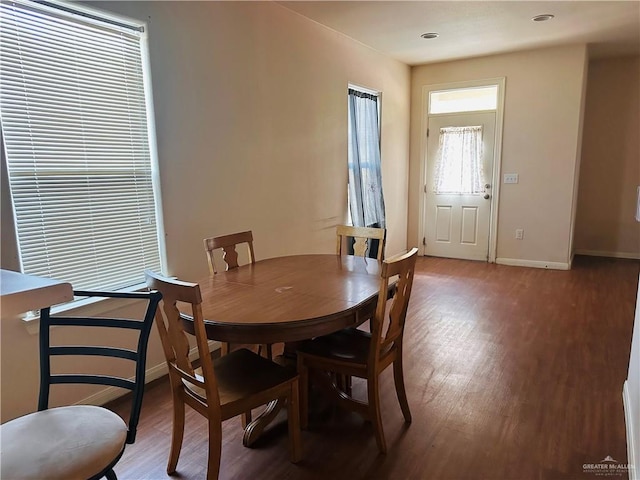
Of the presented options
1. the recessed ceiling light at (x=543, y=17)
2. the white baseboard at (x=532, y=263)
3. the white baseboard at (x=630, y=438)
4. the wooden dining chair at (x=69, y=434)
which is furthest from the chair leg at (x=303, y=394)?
the white baseboard at (x=532, y=263)

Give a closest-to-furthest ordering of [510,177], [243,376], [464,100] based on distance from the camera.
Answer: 1. [243,376]
2. [510,177]
3. [464,100]

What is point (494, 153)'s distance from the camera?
18.1 feet

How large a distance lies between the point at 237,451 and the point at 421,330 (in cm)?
190

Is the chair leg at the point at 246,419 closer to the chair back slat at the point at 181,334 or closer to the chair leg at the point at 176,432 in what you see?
the chair leg at the point at 176,432

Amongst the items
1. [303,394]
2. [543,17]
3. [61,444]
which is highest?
[543,17]

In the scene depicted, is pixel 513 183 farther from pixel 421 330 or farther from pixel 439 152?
pixel 421 330

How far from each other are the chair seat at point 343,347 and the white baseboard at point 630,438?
45.7 inches

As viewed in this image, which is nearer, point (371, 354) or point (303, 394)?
point (371, 354)

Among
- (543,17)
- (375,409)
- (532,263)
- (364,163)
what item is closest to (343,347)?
(375,409)

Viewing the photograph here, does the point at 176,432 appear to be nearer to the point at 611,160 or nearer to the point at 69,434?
the point at 69,434

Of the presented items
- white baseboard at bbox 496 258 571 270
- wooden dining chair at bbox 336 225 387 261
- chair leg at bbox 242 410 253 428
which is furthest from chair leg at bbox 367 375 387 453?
white baseboard at bbox 496 258 571 270

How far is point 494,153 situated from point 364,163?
1.93 m

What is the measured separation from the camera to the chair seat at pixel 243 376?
1692mm

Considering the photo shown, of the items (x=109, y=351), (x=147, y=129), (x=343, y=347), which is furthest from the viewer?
(x=147, y=129)
